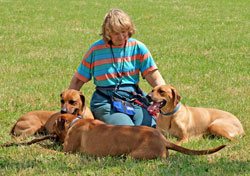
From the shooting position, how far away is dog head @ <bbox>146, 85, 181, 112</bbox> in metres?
6.09

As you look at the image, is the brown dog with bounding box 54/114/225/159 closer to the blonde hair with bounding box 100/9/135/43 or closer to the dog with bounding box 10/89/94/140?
the dog with bounding box 10/89/94/140

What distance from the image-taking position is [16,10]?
76.1 feet

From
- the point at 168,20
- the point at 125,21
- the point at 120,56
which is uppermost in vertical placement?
the point at 125,21

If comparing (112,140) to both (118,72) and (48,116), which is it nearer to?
(118,72)

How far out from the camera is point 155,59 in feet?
41.5

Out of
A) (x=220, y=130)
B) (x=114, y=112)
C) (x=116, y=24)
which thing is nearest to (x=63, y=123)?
(x=114, y=112)

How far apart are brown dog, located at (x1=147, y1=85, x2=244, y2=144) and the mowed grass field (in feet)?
0.62

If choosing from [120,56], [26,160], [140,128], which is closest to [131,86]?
[120,56]

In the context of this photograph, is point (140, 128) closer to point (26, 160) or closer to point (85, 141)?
point (85, 141)

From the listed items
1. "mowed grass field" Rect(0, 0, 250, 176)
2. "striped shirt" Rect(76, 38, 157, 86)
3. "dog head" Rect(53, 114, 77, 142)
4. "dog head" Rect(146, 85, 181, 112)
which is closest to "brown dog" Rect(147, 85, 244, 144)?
"dog head" Rect(146, 85, 181, 112)

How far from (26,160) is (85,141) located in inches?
29.3

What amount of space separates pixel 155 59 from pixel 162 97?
666 cm

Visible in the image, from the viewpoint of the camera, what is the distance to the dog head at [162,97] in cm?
609

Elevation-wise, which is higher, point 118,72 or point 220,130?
point 118,72
